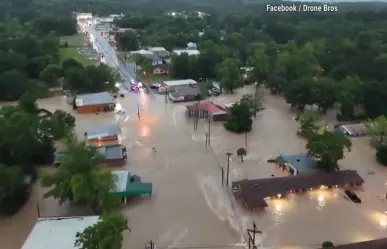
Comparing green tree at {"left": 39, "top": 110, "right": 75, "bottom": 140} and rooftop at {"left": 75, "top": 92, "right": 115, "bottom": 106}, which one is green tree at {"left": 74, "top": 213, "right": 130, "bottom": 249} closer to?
green tree at {"left": 39, "top": 110, "right": 75, "bottom": 140}

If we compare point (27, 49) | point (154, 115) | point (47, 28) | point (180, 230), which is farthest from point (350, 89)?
point (47, 28)

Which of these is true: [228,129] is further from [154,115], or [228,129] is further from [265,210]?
[265,210]

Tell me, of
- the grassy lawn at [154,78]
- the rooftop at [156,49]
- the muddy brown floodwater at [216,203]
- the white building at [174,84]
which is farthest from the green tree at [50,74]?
the rooftop at [156,49]

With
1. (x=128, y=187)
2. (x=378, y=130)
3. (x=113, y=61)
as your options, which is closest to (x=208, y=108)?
(x=378, y=130)

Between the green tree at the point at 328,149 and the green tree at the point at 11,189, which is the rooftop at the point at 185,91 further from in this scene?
the green tree at the point at 11,189

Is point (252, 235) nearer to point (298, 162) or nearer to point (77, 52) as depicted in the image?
point (298, 162)
